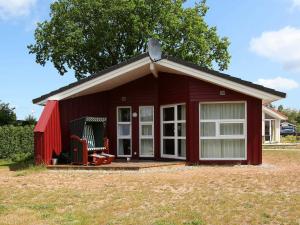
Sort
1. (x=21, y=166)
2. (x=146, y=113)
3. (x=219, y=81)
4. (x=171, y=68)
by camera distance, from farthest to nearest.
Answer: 1. (x=146, y=113)
2. (x=21, y=166)
3. (x=171, y=68)
4. (x=219, y=81)

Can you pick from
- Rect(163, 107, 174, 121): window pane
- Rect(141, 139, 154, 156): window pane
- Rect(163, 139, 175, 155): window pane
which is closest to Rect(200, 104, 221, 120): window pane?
Rect(163, 107, 174, 121): window pane

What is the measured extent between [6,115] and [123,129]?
47.2 ft

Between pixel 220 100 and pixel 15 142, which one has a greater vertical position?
pixel 220 100

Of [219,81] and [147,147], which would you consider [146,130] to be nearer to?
[147,147]

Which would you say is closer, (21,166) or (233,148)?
(233,148)

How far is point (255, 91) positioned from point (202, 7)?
85.4ft

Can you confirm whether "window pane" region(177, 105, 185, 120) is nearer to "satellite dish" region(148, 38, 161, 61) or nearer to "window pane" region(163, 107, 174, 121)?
"window pane" region(163, 107, 174, 121)

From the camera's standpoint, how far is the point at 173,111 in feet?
53.5

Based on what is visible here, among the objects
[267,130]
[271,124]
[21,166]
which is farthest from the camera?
[267,130]

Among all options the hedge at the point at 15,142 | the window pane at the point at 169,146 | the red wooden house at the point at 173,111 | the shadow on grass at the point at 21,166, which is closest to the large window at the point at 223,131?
the red wooden house at the point at 173,111

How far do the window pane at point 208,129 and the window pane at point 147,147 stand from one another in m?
2.45

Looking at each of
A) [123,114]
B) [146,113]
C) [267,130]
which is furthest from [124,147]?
[267,130]

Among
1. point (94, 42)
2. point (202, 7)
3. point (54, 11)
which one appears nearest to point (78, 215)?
point (94, 42)

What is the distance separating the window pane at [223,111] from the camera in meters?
15.1
